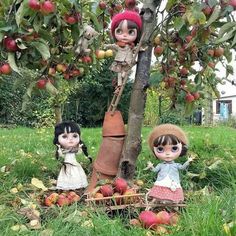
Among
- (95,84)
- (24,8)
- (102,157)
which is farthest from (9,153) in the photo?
(95,84)

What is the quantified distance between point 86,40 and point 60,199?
34.6 inches

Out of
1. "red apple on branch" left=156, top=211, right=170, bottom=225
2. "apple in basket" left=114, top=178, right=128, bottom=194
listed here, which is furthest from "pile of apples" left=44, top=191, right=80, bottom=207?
"red apple on branch" left=156, top=211, right=170, bottom=225

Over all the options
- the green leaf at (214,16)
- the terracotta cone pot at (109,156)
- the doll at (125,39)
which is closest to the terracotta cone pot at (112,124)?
the terracotta cone pot at (109,156)

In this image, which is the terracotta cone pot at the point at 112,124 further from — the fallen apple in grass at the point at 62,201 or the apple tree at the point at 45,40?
the fallen apple in grass at the point at 62,201

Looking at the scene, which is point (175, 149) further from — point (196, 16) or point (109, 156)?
point (196, 16)

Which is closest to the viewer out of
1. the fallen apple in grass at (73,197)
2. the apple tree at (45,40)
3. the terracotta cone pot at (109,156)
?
the apple tree at (45,40)

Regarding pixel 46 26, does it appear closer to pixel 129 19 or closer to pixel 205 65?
pixel 129 19

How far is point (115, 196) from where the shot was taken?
97.4 inches

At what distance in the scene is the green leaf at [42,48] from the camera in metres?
2.32

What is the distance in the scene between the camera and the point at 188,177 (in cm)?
314

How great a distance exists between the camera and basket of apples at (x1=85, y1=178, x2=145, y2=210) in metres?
2.48

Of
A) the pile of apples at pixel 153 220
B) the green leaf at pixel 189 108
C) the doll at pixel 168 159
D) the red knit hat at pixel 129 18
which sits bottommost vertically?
the pile of apples at pixel 153 220

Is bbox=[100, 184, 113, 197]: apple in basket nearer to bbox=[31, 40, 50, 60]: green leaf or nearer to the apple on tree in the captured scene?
bbox=[31, 40, 50, 60]: green leaf

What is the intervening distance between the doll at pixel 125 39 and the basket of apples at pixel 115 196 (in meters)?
0.62
